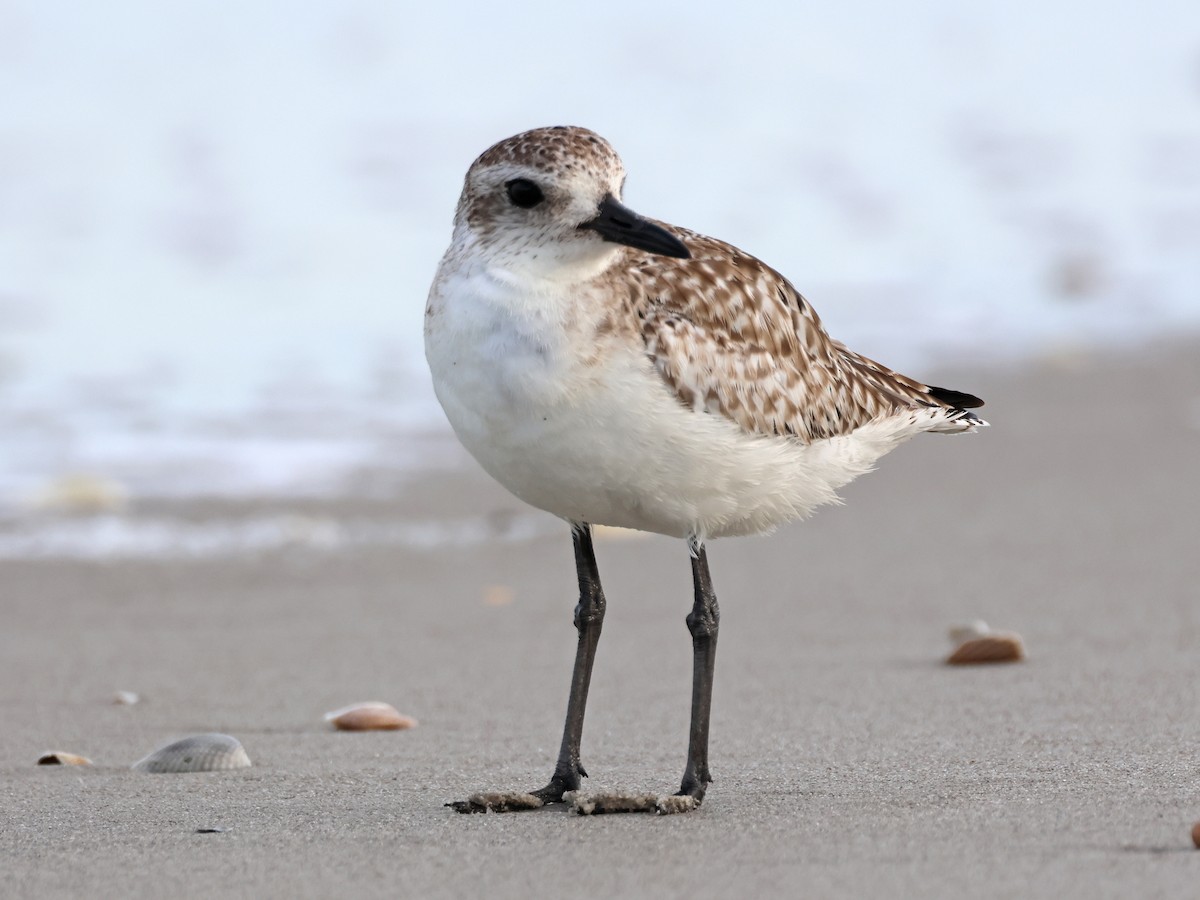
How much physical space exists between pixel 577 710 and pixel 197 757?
120cm

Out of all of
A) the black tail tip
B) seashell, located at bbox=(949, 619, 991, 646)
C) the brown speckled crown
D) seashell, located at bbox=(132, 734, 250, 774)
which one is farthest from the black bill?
seashell, located at bbox=(949, 619, 991, 646)

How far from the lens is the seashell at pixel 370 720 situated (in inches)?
226

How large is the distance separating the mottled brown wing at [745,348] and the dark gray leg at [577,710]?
0.53 metres

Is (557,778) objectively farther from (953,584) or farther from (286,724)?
(953,584)

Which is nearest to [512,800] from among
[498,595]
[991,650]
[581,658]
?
[581,658]

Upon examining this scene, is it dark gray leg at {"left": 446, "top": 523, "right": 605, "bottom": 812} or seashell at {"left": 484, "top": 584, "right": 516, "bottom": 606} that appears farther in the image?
seashell at {"left": 484, "top": 584, "right": 516, "bottom": 606}

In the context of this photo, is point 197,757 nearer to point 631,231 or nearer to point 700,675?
point 700,675

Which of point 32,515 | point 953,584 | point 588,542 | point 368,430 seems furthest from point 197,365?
point 588,542

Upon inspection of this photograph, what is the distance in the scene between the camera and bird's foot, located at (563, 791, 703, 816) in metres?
4.23

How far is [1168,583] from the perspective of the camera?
24.6 feet

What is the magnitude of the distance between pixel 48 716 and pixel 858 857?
11.2ft

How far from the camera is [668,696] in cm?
612

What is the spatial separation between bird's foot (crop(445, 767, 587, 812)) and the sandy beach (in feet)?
0.40

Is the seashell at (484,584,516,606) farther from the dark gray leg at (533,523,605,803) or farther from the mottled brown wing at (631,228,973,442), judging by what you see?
the dark gray leg at (533,523,605,803)
